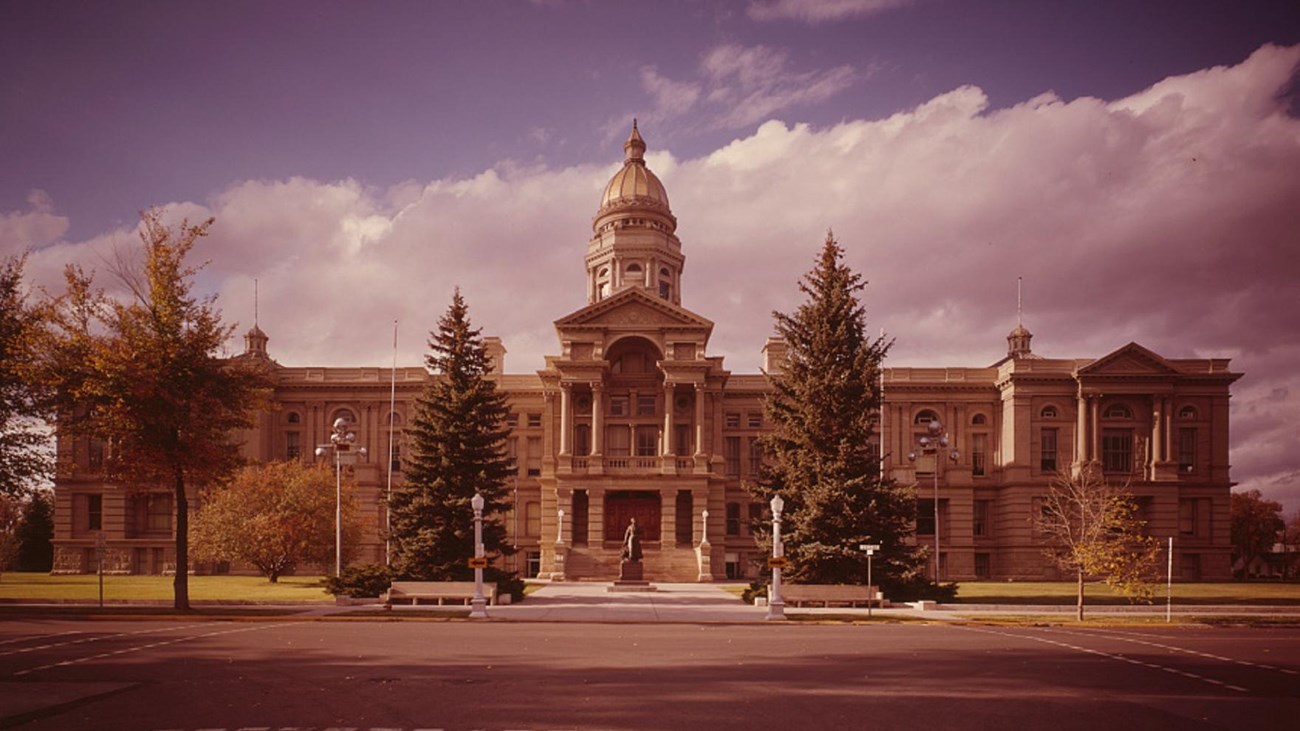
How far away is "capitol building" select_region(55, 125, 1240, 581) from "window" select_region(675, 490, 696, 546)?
95mm

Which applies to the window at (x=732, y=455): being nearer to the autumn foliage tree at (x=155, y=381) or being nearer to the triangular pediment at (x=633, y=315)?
the triangular pediment at (x=633, y=315)

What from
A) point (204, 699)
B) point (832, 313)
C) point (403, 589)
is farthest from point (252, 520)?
point (204, 699)

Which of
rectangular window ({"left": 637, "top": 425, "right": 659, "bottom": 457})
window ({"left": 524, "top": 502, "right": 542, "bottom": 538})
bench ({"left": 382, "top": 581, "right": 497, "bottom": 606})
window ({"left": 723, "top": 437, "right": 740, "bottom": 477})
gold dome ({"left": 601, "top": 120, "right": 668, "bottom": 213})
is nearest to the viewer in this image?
bench ({"left": 382, "top": 581, "right": 497, "bottom": 606})

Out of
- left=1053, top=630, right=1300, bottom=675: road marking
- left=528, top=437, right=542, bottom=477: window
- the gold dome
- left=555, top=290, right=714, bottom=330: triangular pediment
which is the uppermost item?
the gold dome

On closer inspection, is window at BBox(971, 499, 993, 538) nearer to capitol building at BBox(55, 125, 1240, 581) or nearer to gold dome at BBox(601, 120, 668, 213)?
capitol building at BBox(55, 125, 1240, 581)

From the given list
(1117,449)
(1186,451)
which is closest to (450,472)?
(1117,449)

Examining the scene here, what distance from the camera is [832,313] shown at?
39375 millimetres

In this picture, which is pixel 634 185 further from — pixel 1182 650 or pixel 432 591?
pixel 1182 650

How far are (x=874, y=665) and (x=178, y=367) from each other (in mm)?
25571

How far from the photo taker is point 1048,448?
222 ft

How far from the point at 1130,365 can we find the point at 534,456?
44815 mm

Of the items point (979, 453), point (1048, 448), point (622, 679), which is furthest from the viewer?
point (979, 453)

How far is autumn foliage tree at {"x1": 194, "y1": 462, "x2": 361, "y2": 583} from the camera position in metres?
49.6

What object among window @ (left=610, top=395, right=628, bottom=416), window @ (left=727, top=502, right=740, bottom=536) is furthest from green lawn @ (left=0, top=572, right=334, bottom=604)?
window @ (left=727, top=502, right=740, bottom=536)
